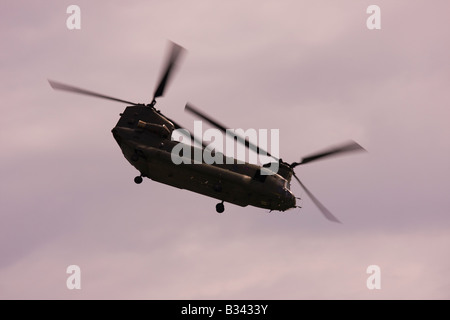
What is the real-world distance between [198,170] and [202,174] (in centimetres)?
43

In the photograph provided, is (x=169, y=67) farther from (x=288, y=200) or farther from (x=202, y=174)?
(x=288, y=200)

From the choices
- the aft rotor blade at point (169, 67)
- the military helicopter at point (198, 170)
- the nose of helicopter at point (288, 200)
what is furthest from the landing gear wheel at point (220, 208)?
the aft rotor blade at point (169, 67)

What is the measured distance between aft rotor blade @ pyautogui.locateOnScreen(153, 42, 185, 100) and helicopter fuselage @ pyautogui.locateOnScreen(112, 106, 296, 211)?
9.70 ft

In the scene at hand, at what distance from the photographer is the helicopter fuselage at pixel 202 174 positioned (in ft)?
234

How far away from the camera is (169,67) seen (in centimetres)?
7444

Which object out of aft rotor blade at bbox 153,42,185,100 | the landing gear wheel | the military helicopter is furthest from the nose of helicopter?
aft rotor blade at bbox 153,42,185,100

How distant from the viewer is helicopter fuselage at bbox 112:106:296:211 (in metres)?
71.3

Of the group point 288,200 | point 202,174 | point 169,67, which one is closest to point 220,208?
point 202,174

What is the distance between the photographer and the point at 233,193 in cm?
7194

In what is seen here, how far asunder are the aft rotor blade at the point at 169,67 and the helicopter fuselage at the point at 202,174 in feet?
9.70

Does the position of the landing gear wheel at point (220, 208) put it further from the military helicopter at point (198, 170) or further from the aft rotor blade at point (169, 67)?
the aft rotor blade at point (169, 67)
